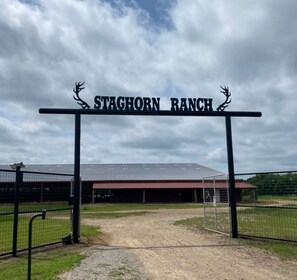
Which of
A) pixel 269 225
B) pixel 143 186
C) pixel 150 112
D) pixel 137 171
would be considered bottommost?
pixel 269 225

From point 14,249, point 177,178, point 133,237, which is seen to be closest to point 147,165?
point 177,178

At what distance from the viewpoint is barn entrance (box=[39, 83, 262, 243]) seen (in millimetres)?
12734

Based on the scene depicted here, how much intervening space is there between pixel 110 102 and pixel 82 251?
16.9ft

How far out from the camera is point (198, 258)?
952 centimetres

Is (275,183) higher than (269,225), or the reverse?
(275,183)

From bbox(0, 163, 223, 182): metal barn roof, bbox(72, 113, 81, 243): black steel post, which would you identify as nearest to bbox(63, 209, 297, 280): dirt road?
bbox(72, 113, 81, 243): black steel post

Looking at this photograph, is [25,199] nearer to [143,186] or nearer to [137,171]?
[143,186]

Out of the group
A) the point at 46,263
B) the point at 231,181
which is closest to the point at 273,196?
the point at 231,181

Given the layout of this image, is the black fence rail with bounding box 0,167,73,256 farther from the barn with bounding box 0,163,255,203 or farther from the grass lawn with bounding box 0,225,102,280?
the barn with bounding box 0,163,255,203

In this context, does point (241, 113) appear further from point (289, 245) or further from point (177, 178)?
point (177, 178)

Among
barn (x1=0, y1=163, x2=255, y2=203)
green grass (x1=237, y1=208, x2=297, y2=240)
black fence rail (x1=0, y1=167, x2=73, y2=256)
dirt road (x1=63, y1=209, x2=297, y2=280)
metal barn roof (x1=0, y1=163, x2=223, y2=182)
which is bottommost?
dirt road (x1=63, y1=209, x2=297, y2=280)

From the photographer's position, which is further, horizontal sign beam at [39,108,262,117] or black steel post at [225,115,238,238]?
black steel post at [225,115,238,238]

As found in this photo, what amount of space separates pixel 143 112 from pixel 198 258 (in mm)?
5642

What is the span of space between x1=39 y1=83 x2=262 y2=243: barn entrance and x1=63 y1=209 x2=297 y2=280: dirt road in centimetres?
147
